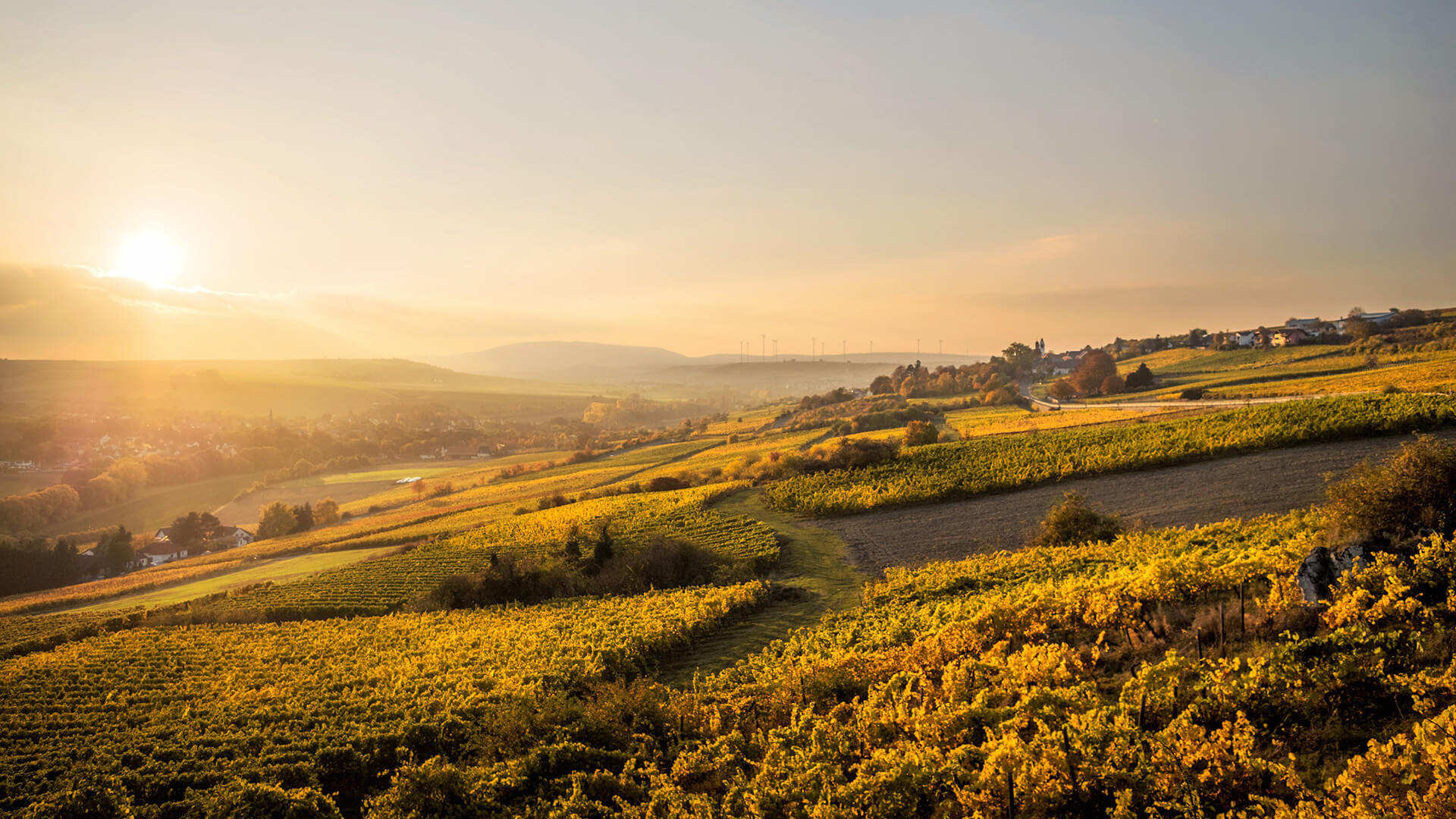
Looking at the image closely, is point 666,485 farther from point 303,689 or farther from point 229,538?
point 229,538

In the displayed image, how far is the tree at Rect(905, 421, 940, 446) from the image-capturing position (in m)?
59.7

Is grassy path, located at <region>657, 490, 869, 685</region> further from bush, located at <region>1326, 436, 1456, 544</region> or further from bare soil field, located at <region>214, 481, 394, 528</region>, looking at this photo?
bare soil field, located at <region>214, 481, 394, 528</region>

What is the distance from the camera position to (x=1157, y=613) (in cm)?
1380

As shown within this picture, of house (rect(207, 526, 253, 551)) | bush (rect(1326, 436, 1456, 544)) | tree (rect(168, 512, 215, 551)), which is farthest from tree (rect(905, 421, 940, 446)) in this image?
tree (rect(168, 512, 215, 551))

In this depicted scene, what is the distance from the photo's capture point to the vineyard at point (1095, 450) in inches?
1372

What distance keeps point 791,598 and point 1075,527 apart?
1267cm

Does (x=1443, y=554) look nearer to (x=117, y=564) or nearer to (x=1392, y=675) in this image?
(x=1392, y=675)

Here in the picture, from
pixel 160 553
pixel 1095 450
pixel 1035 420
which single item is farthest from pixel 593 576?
pixel 160 553

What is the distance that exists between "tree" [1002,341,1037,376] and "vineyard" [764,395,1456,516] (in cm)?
8896

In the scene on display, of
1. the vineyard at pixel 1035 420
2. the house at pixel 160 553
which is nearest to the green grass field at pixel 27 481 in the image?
the house at pixel 160 553

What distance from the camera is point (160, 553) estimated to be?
260 feet

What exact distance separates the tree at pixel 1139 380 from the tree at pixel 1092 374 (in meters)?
3.30

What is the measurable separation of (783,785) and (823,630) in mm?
10989

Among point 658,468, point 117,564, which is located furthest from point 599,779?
point 117,564
